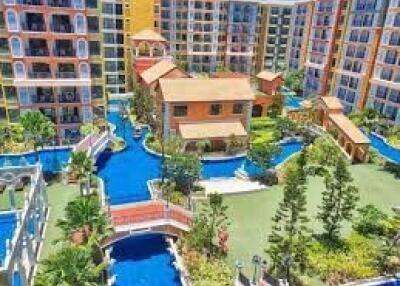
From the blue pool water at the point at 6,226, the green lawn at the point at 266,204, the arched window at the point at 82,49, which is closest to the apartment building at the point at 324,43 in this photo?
the green lawn at the point at 266,204

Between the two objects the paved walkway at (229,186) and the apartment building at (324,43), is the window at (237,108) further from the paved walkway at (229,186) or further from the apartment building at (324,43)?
the apartment building at (324,43)

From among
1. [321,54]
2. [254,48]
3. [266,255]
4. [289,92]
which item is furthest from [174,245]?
[254,48]

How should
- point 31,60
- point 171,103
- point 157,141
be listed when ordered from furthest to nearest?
1. point 157,141
2. point 171,103
3. point 31,60

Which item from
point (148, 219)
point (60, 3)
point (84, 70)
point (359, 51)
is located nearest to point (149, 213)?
point (148, 219)

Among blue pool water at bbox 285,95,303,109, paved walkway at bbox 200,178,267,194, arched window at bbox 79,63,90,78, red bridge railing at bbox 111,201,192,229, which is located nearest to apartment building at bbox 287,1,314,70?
blue pool water at bbox 285,95,303,109

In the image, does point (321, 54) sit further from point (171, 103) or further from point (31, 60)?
point (31, 60)

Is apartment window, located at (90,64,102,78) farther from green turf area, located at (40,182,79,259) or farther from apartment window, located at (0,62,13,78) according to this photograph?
green turf area, located at (40,182,79,259)

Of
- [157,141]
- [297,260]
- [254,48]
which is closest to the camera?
[297,260]
